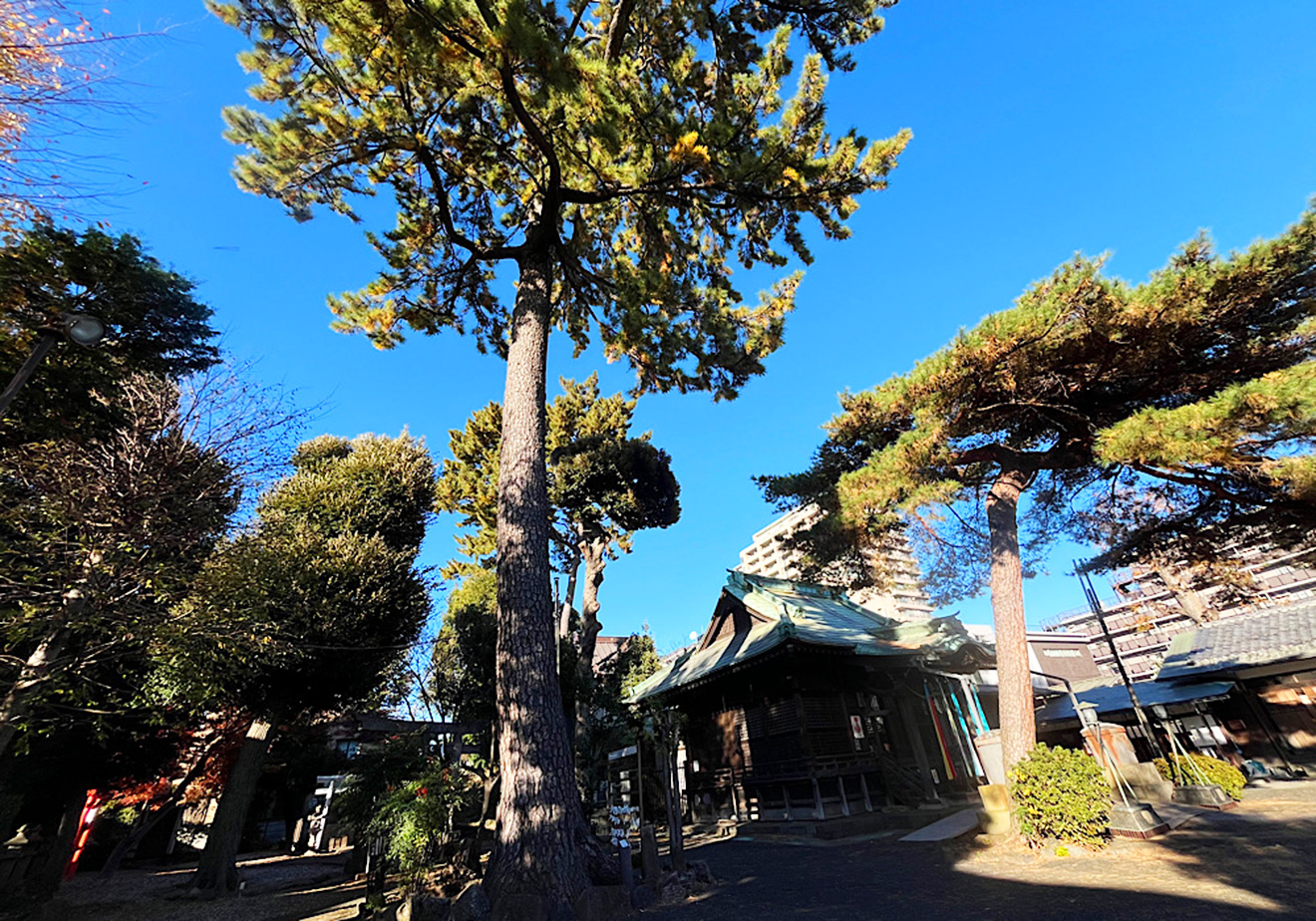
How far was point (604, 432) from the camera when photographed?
56.1ft

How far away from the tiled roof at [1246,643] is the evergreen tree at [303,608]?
2304 centimetres

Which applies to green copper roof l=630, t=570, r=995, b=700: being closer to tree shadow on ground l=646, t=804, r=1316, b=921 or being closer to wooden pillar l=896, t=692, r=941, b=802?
wooden pillar l=896, t=692, r=941, b=802

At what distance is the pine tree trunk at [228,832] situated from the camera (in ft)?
31.9

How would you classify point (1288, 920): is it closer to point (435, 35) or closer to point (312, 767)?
point (435, 35)

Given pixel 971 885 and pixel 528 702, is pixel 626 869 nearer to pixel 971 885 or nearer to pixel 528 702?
pixel 528 702

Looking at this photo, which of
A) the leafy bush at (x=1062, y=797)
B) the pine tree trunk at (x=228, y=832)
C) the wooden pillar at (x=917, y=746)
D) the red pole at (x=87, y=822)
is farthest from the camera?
the wooden pillar at (x=917, y=746)

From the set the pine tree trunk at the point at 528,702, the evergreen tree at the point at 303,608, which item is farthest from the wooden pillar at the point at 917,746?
the evergreen tree at the point at 303,608

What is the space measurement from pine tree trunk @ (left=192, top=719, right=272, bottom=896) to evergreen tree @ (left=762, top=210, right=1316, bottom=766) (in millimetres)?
12391

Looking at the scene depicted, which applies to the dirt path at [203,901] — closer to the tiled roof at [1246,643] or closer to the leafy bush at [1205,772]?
the leafy bush at [1205,772]

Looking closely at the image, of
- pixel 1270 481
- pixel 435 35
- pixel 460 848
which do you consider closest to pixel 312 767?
pixel 460 848

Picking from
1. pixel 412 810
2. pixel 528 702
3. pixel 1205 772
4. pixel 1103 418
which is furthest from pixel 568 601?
pixel 1205 772

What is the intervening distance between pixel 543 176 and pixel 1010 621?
11540 mm

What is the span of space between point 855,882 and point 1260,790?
12.3 metres

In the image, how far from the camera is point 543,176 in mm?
9000
